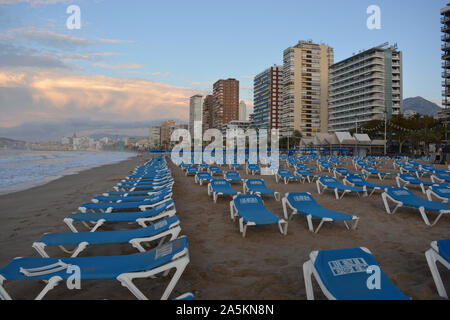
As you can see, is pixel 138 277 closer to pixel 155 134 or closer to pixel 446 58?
pixel 446 58

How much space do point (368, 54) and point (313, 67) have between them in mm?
18894

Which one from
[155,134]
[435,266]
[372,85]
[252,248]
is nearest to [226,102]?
[155,134]

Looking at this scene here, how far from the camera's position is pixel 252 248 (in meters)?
3.97

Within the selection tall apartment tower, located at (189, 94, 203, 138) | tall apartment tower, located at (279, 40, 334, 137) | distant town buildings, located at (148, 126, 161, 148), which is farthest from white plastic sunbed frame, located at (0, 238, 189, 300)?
distant town buildings, located at (148, 126, 161, 148)

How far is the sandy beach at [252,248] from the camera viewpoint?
2.80 m

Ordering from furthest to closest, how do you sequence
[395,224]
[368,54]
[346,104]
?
1. [346,104]
2. [368,54]
3. [395,224]

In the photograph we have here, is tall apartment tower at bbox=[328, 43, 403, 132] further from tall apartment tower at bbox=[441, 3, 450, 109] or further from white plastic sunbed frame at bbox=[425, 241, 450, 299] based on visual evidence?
white plastic sunbed frame at bbox=[425, 241, 450, 299]

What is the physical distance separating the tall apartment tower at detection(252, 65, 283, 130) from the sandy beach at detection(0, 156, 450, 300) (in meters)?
91.0

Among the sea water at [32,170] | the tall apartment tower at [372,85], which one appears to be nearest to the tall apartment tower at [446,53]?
the tall apartment tower at [372,85]

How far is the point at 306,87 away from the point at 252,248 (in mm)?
89246

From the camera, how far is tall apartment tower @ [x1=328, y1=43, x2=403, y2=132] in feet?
222
